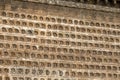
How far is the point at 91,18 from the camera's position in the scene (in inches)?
486

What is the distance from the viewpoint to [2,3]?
11156 millimetres

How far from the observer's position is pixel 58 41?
11664 millimetres


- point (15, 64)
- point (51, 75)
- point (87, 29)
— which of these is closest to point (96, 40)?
point (87, 29)

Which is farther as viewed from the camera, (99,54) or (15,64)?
(99,54)

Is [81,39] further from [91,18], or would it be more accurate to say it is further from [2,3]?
[2,3]

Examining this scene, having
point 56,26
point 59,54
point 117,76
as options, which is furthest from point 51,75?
point 117,76

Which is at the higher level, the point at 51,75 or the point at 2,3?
the point at 2,3

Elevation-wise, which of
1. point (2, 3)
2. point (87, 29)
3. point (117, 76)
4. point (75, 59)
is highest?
point (2, 3)

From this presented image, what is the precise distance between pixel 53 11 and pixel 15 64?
7.70 ft

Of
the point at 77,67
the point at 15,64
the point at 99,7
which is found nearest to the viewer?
the point at 15,64

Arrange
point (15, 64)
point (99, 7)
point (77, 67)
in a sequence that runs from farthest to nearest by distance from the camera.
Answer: point (99, 7), point (77, 67), point (15, 64)

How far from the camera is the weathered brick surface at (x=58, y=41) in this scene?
10977 mm

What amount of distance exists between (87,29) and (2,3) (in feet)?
10.3

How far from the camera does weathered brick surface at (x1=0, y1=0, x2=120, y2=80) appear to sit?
11.0 meters
